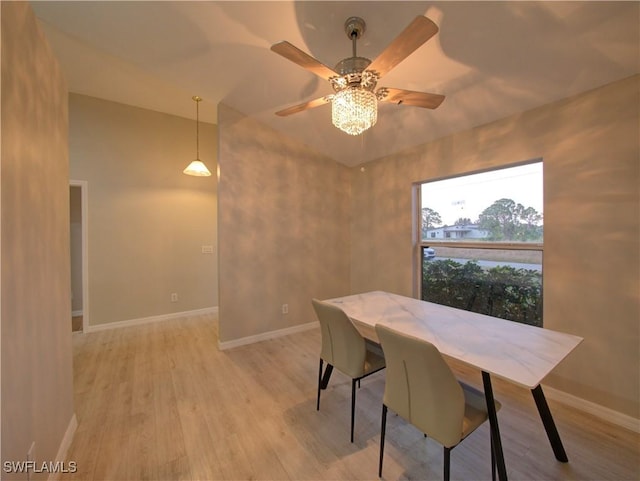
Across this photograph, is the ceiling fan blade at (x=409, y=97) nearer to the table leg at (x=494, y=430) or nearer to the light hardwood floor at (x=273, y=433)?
the table leg at (x=494, y=430)

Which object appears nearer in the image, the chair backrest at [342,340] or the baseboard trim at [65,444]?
the baseboard trim at [65,444]

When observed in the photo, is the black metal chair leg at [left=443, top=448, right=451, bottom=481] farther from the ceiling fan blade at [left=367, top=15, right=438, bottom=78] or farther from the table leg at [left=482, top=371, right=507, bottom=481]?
the ceiling fan blade at [left=367, top=15, right=438, bottom=78]

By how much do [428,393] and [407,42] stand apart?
1.65 metres

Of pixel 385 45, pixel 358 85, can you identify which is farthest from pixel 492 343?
pixel 385 45

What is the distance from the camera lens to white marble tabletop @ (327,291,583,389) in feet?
3.79

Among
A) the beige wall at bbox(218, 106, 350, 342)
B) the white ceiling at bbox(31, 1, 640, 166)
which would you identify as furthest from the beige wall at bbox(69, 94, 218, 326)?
the beige wall at bbox(218, 106, 350, 342)

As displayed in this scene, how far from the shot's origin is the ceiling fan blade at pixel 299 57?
4.14ft

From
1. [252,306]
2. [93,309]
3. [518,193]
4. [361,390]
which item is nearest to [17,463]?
[361,390]

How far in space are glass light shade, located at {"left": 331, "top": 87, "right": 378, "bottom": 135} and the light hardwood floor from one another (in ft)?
6.72

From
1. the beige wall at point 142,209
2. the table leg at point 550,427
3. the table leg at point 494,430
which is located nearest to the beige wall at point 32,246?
the table leg at point 494,430

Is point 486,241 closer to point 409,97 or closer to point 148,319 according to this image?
point 409,97

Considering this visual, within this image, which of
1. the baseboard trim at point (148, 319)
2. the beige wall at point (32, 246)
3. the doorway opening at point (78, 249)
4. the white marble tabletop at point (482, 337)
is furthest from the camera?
the baseboard trim at point (148, 319)

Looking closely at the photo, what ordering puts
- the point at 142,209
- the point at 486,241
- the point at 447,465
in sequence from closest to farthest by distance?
the point at 447,465 < the point at 486,241 < the point at 142,209

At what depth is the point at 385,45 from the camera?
1956mm
